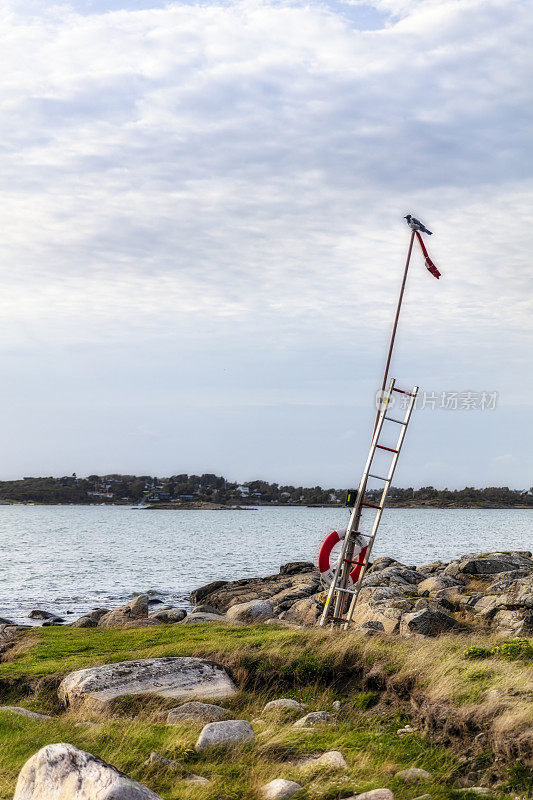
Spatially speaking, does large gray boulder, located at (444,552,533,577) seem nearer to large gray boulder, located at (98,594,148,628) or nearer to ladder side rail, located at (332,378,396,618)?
large gray boulder, located at (98,594,148,628)

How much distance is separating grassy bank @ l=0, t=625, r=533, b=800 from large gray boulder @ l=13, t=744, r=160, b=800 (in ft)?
3.31

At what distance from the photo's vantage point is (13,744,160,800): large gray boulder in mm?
5352

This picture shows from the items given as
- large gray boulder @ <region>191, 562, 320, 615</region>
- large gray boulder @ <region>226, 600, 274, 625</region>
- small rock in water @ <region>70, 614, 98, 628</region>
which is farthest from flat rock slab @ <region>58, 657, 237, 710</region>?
small rock in water @ <region>70, 614, 98, 628</region>

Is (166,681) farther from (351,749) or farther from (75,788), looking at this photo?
(75,788)

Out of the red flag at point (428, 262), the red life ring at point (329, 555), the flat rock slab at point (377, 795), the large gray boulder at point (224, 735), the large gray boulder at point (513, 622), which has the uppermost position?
the red flag at point (428, 262)

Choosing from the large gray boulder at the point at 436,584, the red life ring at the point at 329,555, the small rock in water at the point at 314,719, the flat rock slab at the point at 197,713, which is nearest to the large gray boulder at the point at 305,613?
the red life ring at the point at 329,555

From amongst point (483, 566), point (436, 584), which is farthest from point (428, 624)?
point (483, 566)

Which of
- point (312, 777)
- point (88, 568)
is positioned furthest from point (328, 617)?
point (88, 568)

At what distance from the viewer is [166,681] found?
33.5ft

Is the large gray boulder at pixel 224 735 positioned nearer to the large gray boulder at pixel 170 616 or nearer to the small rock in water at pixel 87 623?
the large gray boulder at pixel 170 616

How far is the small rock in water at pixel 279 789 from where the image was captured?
21.1 ft

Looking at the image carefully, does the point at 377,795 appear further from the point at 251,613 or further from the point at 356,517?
the point at 251,613

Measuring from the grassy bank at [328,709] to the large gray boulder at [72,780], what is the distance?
3.31 ft

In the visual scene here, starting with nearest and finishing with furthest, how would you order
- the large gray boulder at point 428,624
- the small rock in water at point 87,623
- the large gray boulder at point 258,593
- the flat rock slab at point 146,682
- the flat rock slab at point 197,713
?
the flat rock slab at point 197,713
the flat rock slab at point 146,682
the large gray boulder at point 428,624
the small rock in water at point 87,623
the large gray boulder at point 258,593
